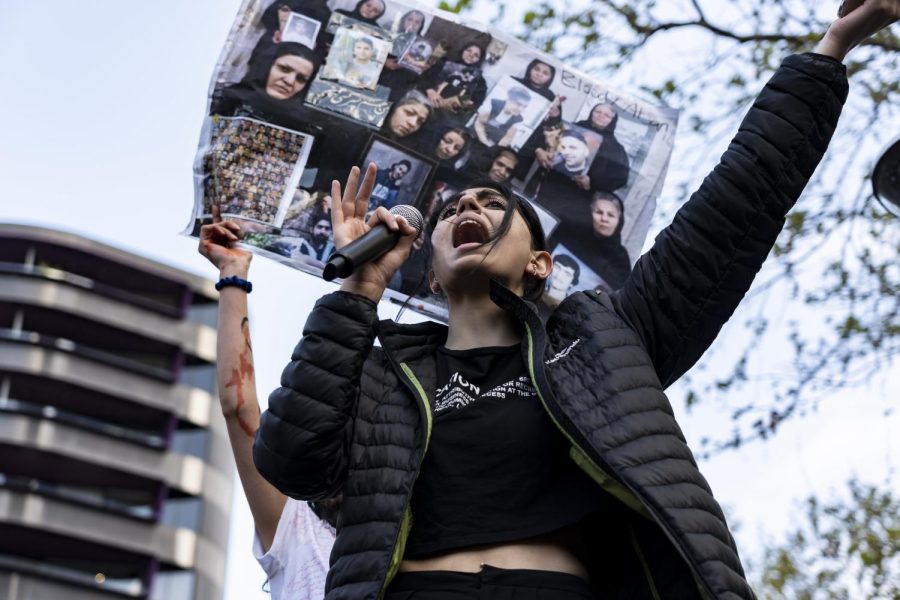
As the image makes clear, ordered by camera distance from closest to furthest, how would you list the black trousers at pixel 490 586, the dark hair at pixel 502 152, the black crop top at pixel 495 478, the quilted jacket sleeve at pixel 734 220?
the black trousers at pixel 490 586
the black crop top at pixel 495 478
the quilted jacket sleeve at pixel 734 220
the dark hair at pixel 502 152

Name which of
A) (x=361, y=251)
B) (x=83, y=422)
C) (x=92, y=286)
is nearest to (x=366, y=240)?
(x=361, y=251)

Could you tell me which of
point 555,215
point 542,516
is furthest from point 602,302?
point 555,215

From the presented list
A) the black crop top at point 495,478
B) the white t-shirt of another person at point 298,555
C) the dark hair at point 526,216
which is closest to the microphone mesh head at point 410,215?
the dark hair at point 526,216

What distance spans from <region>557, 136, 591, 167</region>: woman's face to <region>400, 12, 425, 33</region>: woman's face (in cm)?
60

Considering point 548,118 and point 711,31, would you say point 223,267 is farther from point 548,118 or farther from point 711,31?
point 711,31

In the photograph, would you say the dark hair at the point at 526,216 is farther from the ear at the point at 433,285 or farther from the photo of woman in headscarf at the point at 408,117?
the photo of woman in headscarf at the point at 408,117

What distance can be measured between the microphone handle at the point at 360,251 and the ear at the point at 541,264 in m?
0.49

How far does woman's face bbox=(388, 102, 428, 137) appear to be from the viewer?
3.91 meters

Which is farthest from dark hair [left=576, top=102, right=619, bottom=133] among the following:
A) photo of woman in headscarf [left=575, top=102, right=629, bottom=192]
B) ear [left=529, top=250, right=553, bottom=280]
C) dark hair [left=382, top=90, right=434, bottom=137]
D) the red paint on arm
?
the red paint on arm

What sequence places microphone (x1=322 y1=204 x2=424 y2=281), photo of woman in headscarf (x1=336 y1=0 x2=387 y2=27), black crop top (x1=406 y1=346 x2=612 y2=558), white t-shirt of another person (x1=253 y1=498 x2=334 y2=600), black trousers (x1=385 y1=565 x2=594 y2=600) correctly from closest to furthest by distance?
black trousers (x1=385 y1=565 x2=594 y2=600) → black crop top (x1=406 y1=346 x2=612 y2=558) → microphone (x1=322 y1=204 x2=424 y2=281) → white t-shirt of another person (x1=253 y1=498 x2=334 y2=600) → photo of woman in headscarf (x1=336 y1=0 x2=387 y2=27)

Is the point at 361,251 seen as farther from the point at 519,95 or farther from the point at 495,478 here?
the point at 519,95

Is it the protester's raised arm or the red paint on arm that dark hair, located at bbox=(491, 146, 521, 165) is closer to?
the protester's raised arm

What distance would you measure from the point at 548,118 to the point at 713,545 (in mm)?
1959

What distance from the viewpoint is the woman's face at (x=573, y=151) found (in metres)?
4.10
